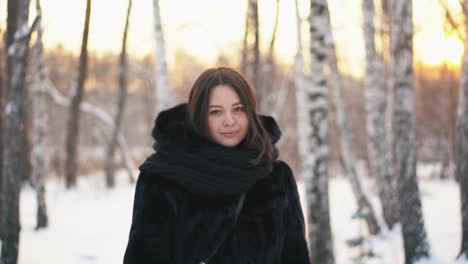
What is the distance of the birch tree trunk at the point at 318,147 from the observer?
5.72 meters

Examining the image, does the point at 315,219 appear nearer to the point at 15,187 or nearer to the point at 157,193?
the point at 15,187

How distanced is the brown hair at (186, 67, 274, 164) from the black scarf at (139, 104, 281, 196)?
0.05m

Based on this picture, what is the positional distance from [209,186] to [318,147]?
12.0 feet

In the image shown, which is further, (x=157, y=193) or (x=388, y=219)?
(x=388, y=219)

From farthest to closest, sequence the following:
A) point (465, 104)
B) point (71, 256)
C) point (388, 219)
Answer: point (388, 219)
point (71, 256)
point (465, 104)

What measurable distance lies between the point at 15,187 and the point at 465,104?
5.40 metres

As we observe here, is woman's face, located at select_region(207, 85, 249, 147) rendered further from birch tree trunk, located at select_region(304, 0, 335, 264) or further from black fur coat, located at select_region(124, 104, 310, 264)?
birch tree trunk, located at select_region(304, 0, 335, 264)

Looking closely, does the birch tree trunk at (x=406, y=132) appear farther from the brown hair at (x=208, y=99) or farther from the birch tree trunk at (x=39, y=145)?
the birch tree trunk at (x=39, y=145)

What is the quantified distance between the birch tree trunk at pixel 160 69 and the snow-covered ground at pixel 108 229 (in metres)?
2.55

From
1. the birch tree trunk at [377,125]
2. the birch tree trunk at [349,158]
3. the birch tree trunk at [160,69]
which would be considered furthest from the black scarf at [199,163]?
the birch tree trunk at [377,125]

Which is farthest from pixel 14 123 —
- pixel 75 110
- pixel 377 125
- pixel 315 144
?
pixel 75 110

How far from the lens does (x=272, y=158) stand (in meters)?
2.39

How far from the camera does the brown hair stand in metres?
2.20

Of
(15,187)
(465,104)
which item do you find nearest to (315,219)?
(465,104)
